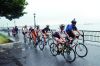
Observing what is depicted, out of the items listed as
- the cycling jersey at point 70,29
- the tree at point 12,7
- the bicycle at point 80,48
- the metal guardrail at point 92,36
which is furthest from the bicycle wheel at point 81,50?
the tree at point 12,7

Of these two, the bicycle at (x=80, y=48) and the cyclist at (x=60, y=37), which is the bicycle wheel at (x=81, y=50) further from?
the cyclist at (x=60, y=37)

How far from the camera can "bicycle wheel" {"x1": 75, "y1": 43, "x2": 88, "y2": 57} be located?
12.2 meters

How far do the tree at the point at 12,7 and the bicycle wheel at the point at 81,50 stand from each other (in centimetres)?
1720

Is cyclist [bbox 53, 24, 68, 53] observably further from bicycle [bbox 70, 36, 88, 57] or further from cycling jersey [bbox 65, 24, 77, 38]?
bicycle [bbox 70, 36, 88, 57]

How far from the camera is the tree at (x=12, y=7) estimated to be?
1138 inches

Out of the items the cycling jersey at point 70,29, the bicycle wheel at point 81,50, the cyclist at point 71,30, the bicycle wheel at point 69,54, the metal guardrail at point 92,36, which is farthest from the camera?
the metal guardrail at point 92,36

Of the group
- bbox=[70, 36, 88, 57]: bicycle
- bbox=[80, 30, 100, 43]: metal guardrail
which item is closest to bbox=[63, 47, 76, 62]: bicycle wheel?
bbox=[70, 36, 88, 57]: bicycle

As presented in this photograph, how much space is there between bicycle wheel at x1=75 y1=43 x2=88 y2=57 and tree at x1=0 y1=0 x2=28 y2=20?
17197 millimetres

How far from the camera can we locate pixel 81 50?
1232 cm

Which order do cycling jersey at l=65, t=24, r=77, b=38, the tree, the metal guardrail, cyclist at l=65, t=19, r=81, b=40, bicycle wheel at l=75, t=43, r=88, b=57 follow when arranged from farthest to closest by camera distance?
the tree, the metal guardrail, cycling jersey at l=65, t=24, r=77, b=38, cyclist at l=65, t=19, r=81, b=40, bicycle wheel at l=75, t=43, r=88, b=57

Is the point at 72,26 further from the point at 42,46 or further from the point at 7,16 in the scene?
the point at 7,16

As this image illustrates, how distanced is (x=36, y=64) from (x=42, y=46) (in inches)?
251

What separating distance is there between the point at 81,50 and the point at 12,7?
750 inches

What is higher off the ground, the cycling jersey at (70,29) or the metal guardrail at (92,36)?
the cycling jersey at (70,29)
